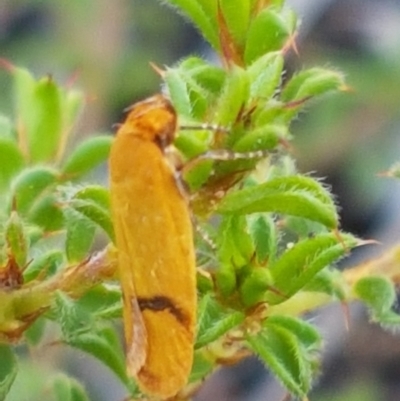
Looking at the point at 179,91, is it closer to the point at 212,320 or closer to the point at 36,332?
the point at 212,320

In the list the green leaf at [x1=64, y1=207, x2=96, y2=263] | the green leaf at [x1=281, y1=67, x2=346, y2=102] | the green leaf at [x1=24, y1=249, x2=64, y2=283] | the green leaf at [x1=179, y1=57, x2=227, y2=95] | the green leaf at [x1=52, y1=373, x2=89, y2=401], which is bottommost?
the green leaf at [x1=52, y1=373, x2=89, y2=401]

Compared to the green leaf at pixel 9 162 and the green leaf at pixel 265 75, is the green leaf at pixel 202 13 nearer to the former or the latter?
the green leaf at pixel 265 75

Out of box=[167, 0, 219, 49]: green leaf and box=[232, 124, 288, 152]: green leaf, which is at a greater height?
box=[167, 0, 219, 49]: green leaf

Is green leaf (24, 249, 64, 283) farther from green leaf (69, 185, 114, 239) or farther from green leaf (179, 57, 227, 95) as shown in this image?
green leaf (179, 57, 227, 95)

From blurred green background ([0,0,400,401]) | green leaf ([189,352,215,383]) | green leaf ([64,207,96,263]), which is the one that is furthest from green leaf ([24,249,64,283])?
blurred green background ([0,0,400,401])


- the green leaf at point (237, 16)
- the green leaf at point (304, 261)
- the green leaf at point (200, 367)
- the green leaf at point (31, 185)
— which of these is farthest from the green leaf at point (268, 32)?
the green leaf at point (200, 367)

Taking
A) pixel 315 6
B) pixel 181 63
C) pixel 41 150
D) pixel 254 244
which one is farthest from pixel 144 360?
pixel 315 6

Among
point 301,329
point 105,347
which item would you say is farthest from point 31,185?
point 301,329

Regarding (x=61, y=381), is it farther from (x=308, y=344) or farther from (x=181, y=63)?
(x=181, y=63)
